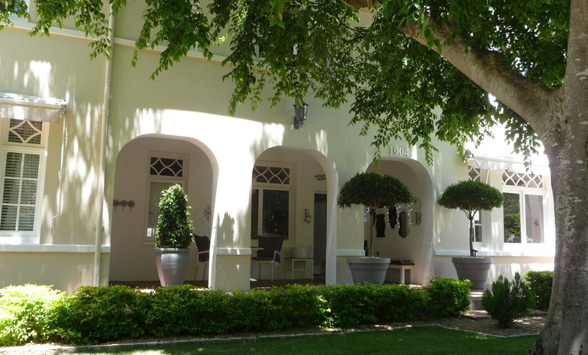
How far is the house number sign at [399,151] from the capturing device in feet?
38.6

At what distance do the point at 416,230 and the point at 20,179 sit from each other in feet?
26.9

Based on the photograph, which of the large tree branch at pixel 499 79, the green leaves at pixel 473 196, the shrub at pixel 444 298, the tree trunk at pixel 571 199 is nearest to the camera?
the tree trunk at pixel 571 199

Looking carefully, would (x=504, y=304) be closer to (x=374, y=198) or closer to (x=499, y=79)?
(x=374, y=198)

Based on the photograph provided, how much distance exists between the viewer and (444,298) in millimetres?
9078

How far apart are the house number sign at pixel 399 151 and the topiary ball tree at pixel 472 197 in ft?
3.96

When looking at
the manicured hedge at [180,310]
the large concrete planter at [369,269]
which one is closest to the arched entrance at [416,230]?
the large concrete planter at [369,269]

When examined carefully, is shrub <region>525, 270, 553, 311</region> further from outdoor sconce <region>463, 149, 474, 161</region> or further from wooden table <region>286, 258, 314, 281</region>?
wooden table <region>286, 258, 314, 281</region>

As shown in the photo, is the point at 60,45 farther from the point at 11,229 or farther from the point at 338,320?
the point at 338,320

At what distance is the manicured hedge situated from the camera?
6.46 m

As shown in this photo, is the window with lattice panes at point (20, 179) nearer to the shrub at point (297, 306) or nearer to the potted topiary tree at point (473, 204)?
the shrub at point (297, 306)

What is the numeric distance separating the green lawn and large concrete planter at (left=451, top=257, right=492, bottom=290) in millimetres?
3639

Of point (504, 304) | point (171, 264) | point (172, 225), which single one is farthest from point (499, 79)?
point (171, 264)

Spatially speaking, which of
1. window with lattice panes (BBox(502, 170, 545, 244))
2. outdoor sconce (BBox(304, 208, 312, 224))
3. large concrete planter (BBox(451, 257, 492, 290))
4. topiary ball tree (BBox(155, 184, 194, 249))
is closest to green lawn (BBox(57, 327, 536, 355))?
topiary ball tree (BBox(155, 184, 194, 249))

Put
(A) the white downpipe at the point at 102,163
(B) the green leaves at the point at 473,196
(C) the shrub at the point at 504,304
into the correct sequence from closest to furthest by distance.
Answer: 1. (C) the shrub at the point at 504,304
2. (A) the white downpipe at the point at 102,163
3. (B) the green leaves at the point at 473,196
